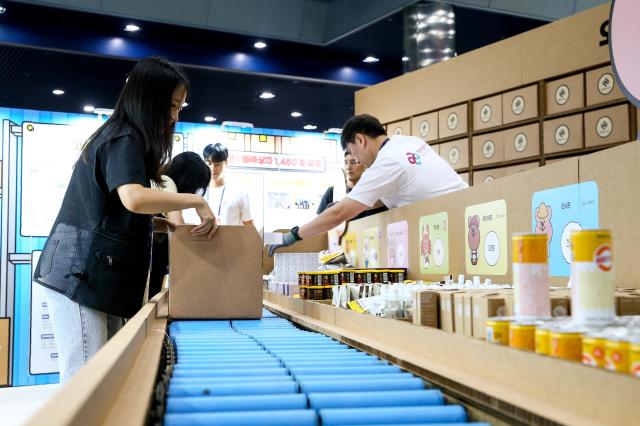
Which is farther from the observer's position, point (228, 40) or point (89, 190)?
point (228, 40)

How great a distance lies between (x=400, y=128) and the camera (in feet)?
19.9

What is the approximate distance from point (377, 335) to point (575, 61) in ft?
11.2

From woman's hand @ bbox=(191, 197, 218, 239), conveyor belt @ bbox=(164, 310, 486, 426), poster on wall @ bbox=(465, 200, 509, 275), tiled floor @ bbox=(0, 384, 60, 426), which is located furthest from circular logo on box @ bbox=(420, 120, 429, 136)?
conveyor belt @ bbox=(164, 310, 486, 426)

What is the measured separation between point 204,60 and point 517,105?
10.7 feet

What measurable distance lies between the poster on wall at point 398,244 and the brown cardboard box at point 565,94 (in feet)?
6.10

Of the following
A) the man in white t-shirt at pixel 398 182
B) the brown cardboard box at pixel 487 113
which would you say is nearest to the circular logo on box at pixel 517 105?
the brown cardboard box at pixel 487 113

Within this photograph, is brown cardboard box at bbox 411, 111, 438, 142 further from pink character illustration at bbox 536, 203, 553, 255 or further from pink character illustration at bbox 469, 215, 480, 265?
pink character illustration at bbox 536, 203, 553, 255

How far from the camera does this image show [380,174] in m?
3.46

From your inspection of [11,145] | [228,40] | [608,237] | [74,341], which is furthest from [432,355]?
[11,145]

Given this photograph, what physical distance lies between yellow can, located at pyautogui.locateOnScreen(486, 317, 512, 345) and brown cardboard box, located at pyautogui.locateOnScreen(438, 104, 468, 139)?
4358 mm

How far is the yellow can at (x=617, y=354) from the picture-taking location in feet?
2.86

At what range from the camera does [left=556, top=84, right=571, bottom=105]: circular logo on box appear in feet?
14.9

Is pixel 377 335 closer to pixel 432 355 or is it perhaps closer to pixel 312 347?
pixel 312 347

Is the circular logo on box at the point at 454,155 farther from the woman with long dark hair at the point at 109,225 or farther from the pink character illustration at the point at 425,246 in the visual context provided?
the woman with long dark hair at the point at 109,225
